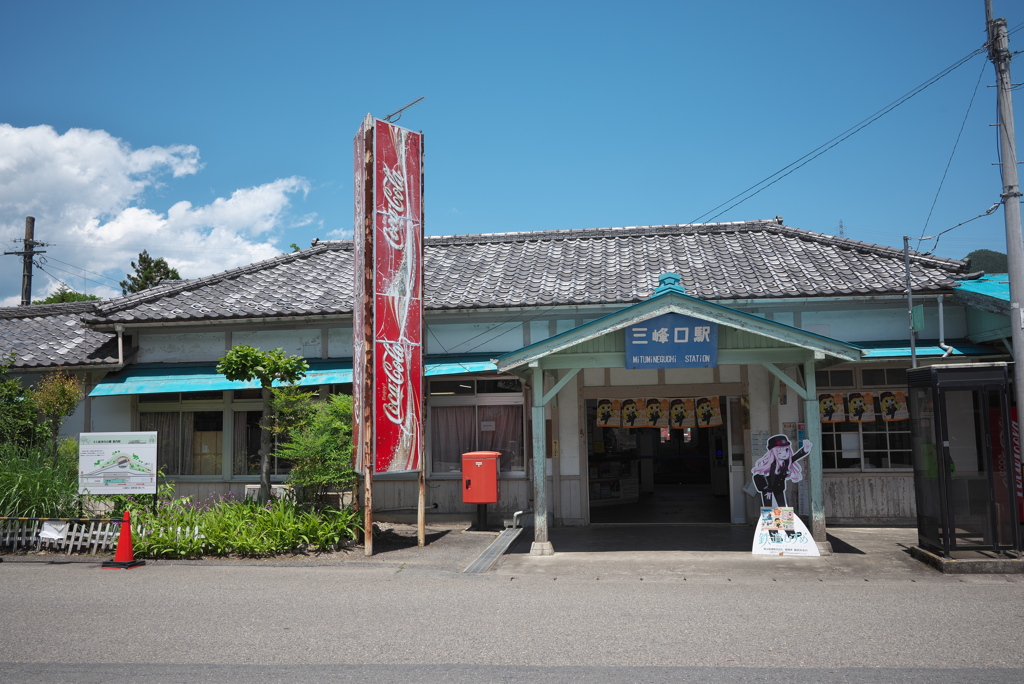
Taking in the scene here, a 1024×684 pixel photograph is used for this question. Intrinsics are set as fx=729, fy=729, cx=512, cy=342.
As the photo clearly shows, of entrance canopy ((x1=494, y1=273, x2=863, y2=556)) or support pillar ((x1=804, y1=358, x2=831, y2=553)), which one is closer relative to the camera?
entrance canopy ((x1=494, y1=273, x2=863, y2=556))

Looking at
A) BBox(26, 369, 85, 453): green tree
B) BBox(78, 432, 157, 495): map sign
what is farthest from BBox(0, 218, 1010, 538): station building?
BBox(78, 432, 157, 495): map sign

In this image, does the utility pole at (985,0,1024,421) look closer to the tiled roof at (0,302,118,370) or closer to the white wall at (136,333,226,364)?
the white wall at (136,333,226,364)

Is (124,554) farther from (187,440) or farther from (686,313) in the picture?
(686,313)

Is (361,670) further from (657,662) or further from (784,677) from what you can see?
(784,677)

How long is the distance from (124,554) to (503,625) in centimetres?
609

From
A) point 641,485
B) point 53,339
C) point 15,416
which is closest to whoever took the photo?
point 15,416

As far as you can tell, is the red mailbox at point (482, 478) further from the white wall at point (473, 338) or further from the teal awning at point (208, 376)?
the white wall at point (473, 338)

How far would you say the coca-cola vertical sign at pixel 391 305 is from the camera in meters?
10.4

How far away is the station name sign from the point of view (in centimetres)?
1021

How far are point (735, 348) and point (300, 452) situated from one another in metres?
6.62

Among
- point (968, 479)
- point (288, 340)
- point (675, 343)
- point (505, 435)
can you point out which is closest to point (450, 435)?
point (505, 435)

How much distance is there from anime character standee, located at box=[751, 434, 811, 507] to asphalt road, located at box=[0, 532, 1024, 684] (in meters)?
1.00

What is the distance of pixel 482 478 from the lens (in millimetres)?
11992

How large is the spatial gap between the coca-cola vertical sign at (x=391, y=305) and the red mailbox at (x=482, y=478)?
1.30 metres
